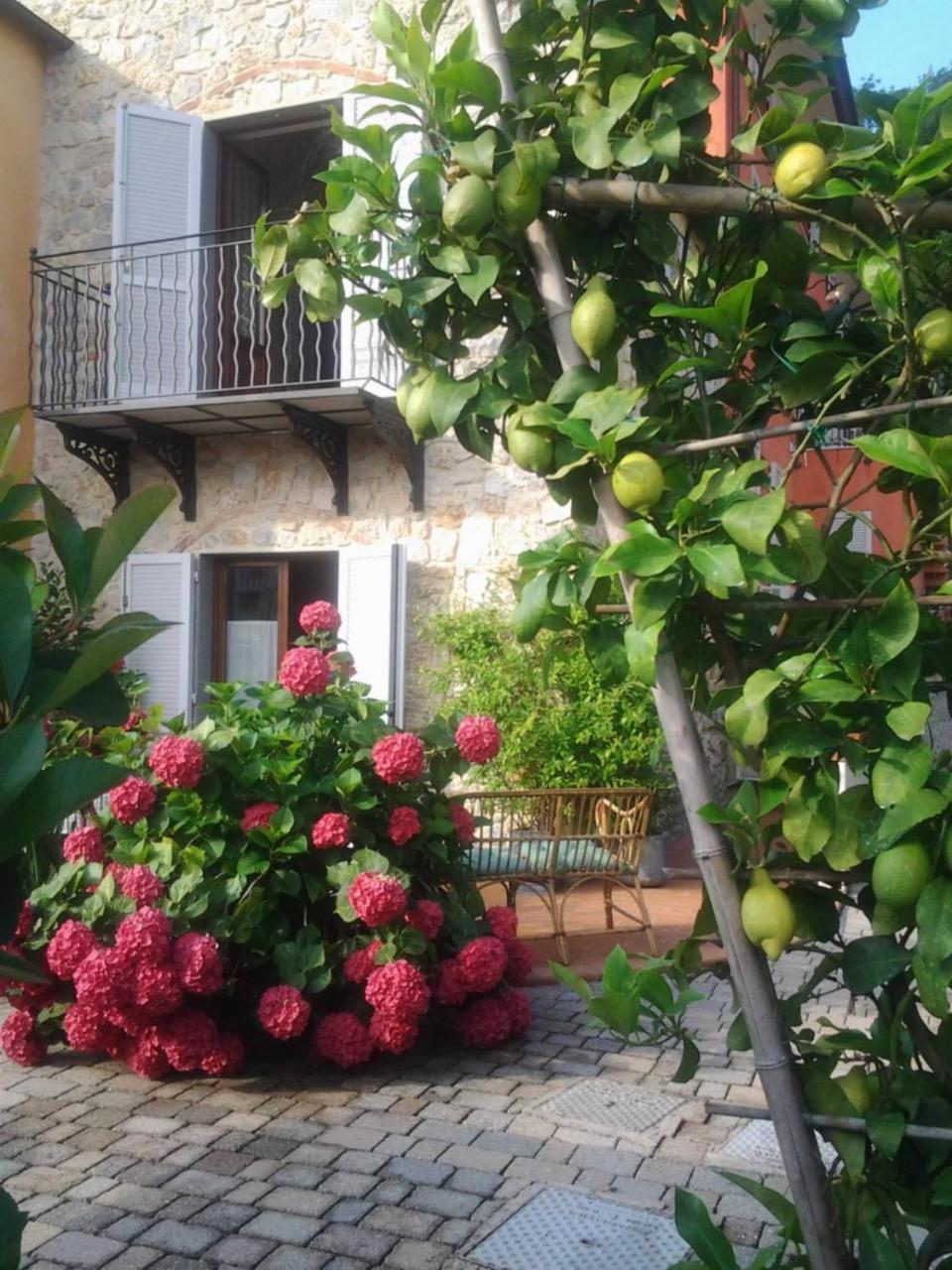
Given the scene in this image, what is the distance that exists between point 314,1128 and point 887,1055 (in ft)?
8.45

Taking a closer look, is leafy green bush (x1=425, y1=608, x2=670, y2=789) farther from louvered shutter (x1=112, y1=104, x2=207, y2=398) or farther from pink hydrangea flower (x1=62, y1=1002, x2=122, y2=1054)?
pink hydrangea flower (x1=62, y1=1002, x2=122, y2=1054)

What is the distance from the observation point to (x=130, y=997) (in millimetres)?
3639

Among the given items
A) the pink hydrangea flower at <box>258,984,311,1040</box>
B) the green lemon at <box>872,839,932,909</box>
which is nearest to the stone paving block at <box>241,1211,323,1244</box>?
the pink hydrangea flower at <box>258,984,311,1040</box>

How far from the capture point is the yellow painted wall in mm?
9758

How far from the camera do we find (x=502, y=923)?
4.40 meters

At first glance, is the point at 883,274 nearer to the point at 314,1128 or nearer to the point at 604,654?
the point at 604,654

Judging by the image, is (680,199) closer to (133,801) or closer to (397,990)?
(397,990)

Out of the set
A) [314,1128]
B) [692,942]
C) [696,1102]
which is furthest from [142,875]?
[692,942]

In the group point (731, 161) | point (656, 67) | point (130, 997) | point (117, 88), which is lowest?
point (130, 997)

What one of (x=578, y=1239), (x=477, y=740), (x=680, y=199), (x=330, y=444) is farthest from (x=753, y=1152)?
(x=330, y=444)

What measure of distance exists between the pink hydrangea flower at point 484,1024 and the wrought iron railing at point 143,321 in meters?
5.84

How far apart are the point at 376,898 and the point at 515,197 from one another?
2723 millimetres

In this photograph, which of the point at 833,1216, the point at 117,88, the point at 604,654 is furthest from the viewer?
the point at 117,88

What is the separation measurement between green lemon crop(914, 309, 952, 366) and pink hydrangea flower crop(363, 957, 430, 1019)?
296cm
